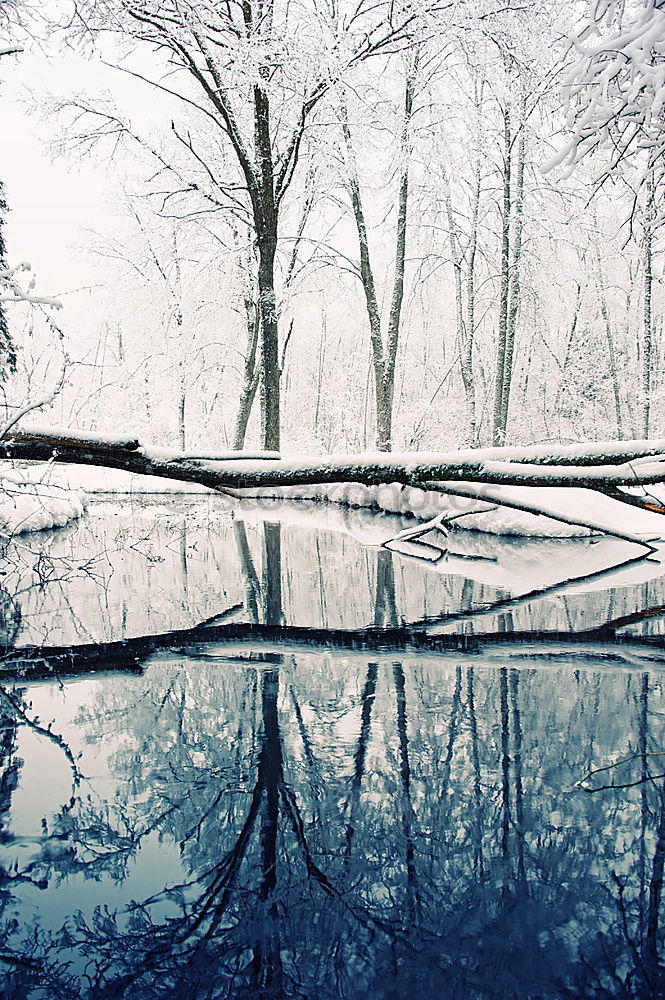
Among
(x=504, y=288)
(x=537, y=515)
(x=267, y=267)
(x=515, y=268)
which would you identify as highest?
(x=515, y=268)

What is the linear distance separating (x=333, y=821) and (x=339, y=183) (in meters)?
16.2

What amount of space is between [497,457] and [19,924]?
3.90 metres

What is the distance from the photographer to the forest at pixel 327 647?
2092 millimetres

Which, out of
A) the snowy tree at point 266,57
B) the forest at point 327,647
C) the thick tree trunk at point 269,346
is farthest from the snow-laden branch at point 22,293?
the thick tree trunk at point 269,346

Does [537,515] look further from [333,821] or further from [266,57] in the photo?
[266,57]

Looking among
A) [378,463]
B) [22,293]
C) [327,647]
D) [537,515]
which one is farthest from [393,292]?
[327,647]

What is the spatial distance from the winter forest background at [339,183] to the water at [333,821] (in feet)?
8.27

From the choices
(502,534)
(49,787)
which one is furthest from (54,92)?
(49,787)

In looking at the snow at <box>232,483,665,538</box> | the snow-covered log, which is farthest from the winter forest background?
the snow at <box>232,483,665,538</box>

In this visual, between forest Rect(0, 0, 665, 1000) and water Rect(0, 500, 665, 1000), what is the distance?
14 mm

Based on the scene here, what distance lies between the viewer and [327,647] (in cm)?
497

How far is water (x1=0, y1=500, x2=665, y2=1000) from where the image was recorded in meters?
1.96

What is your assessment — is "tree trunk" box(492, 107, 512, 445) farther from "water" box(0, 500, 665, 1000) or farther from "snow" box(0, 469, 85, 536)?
"water" box(0, 500, 665, 1000)

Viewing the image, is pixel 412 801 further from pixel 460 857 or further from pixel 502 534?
pixel 502 534
